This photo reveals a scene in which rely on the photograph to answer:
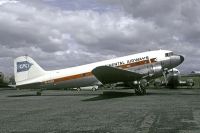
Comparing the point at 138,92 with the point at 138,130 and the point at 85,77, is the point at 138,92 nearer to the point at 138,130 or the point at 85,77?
the point at 85,77

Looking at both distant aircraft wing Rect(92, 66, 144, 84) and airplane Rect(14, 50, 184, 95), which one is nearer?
distant aircraft wing Rect(92, 66, 144, 84)

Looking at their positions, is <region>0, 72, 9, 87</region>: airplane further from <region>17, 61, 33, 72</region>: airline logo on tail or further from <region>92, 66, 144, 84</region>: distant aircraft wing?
<region>92, 66, 144, 84</region>: distant aircraft wing

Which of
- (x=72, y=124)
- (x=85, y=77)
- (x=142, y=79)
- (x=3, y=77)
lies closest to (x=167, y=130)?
(x=72, y=124)

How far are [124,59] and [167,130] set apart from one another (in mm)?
22278

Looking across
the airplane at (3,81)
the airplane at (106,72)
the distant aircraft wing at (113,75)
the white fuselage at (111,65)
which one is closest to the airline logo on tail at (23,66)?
the airplane at (106,72)

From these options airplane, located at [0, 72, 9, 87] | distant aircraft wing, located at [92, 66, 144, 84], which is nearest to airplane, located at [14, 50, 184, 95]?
distant aircraft wing, located at [92, 66, 144, 84]

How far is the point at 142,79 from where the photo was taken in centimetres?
3094

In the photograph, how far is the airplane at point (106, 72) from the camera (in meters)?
30.7

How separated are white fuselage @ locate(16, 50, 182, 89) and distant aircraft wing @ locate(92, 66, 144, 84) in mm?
986

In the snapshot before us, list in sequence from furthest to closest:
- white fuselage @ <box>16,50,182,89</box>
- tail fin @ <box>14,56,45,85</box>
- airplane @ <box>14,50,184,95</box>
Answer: tail fin @ <box>14,56,45,85</box>
white fuselage @ <box>16,50,182,89</box>
airplane @ <box>14,50,184,95</box>

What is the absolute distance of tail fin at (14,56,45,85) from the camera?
35156mm

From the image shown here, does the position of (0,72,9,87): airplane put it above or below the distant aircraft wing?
above

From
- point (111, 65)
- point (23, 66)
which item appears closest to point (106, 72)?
point (111, 65)

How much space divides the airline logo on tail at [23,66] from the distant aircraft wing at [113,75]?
9.34 m
